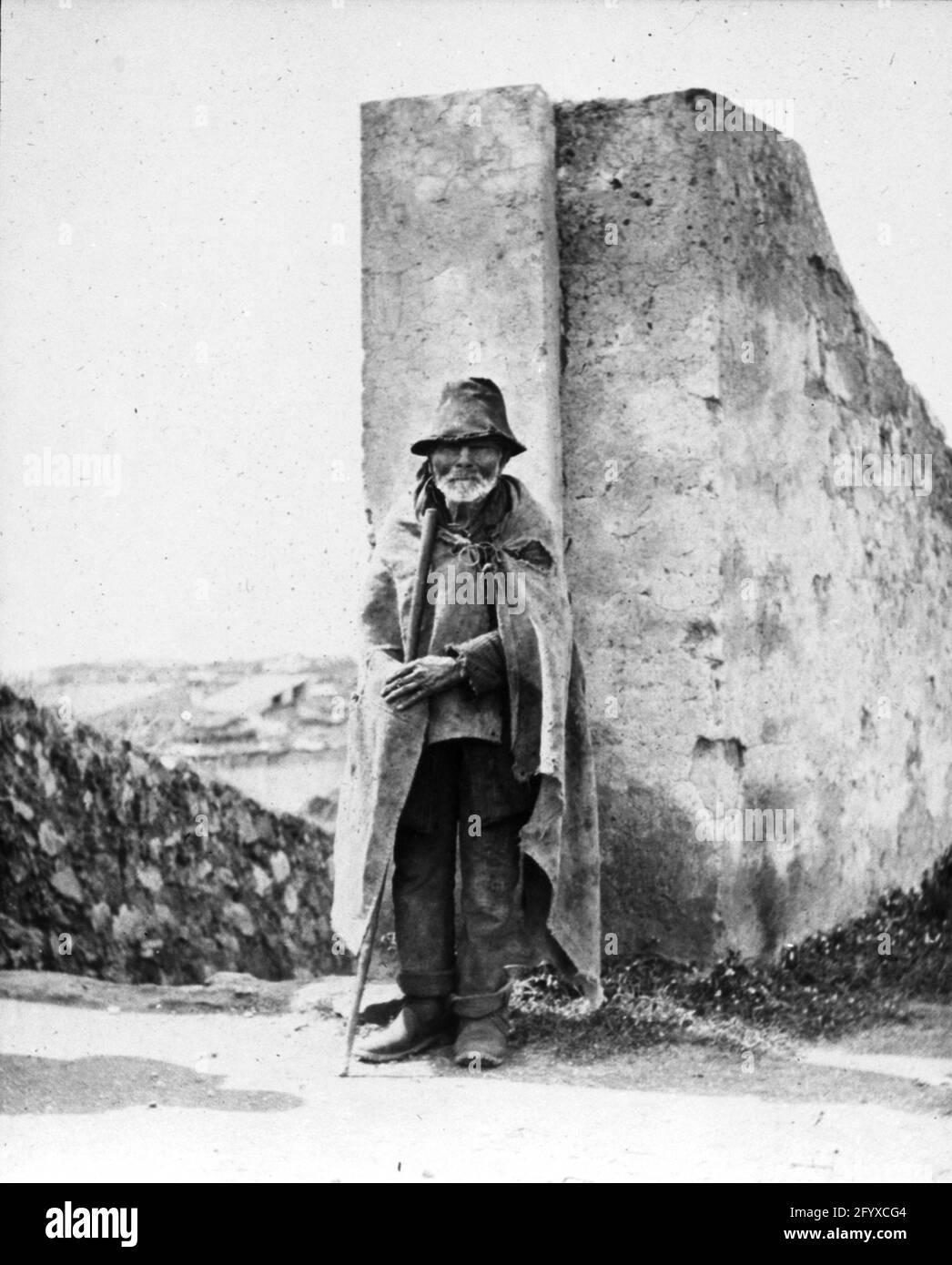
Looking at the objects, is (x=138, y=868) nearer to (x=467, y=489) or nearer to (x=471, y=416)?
(x=467, y=489)

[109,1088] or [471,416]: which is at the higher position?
[471,416]

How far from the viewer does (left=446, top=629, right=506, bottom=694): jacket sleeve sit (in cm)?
566

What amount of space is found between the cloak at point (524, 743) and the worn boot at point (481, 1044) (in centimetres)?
24

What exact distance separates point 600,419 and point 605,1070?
2227 millimetres

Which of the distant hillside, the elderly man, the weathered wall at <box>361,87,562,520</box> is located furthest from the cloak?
the distant hillside

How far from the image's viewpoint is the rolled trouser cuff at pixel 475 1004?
5.84 metres

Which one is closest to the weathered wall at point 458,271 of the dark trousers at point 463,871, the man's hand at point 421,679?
the man's hand at point 421,679

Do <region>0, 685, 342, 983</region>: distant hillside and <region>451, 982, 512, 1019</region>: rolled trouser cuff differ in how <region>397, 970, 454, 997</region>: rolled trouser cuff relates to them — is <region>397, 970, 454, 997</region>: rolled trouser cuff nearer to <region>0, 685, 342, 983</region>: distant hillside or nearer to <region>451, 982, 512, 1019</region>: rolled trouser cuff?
<region>451, 982, 512, 1019</region>: rolled trouser cuff

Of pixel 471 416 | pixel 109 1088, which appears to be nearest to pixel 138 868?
pixel 109 1088

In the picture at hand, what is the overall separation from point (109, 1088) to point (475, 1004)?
1167 millimetres

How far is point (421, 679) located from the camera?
565 centimetres

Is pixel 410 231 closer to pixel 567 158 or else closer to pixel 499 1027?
pixel 567 158

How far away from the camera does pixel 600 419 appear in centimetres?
643

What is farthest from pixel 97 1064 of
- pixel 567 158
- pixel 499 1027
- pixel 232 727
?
pixel 567 158
